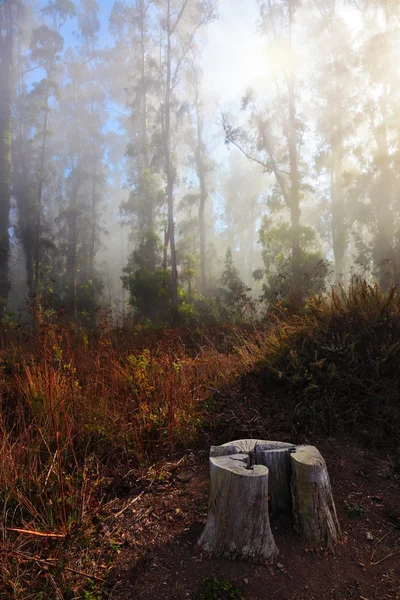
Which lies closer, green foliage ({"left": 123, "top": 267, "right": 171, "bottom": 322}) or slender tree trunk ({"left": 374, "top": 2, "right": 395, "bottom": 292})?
green foliage ({"left": 123, "top": 267, "right": 171, "bottom": 322})

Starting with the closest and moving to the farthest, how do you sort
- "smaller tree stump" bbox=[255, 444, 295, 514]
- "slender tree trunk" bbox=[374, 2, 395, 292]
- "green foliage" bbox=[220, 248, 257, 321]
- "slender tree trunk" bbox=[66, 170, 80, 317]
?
1. "smaller tree stump" bbox=[255, 444, 295, 514]
2. "green foliage" bbox=[220, 248, 257, 321]
3. "slender tree trunk" bbox=[374, 2, 395, 292]
4. "slender tree trunk" bbox=[66, 170, 80, 317]

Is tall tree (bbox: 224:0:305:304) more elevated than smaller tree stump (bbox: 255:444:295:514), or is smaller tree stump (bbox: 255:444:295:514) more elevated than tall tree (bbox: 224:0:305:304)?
tall tree (bbox: 224:0:305:304)

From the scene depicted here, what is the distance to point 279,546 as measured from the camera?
2016mm

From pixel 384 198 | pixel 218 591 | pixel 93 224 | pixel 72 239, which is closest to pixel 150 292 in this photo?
pixel 384 198

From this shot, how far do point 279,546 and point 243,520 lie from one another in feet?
0.99

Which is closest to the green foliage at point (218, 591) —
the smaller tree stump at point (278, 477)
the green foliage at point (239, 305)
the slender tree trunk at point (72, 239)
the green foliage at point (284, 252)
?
the smaller tree stump at point (278, 477)

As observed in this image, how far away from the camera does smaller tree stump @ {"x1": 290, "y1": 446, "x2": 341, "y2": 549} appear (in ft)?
6.67

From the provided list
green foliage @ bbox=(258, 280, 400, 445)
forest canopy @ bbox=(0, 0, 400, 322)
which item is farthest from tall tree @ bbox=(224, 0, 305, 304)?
green foliage @ bbox=(258, 280, 400, 445)

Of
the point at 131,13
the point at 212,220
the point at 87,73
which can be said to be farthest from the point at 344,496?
the point at 212,220

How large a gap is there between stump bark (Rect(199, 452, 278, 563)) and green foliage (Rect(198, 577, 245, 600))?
0.53 ft

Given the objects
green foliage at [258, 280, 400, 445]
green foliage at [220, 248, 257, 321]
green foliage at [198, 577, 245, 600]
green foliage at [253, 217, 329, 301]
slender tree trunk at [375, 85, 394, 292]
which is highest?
slender tree trunk at [375, 85, 394, 292]

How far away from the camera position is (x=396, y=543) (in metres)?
2.10

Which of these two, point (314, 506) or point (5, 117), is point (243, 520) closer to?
point (314, 506)

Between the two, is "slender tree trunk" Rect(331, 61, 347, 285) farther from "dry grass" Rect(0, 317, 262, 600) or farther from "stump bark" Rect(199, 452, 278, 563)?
"stump bark" Rect(199, 452, 278, 563)
